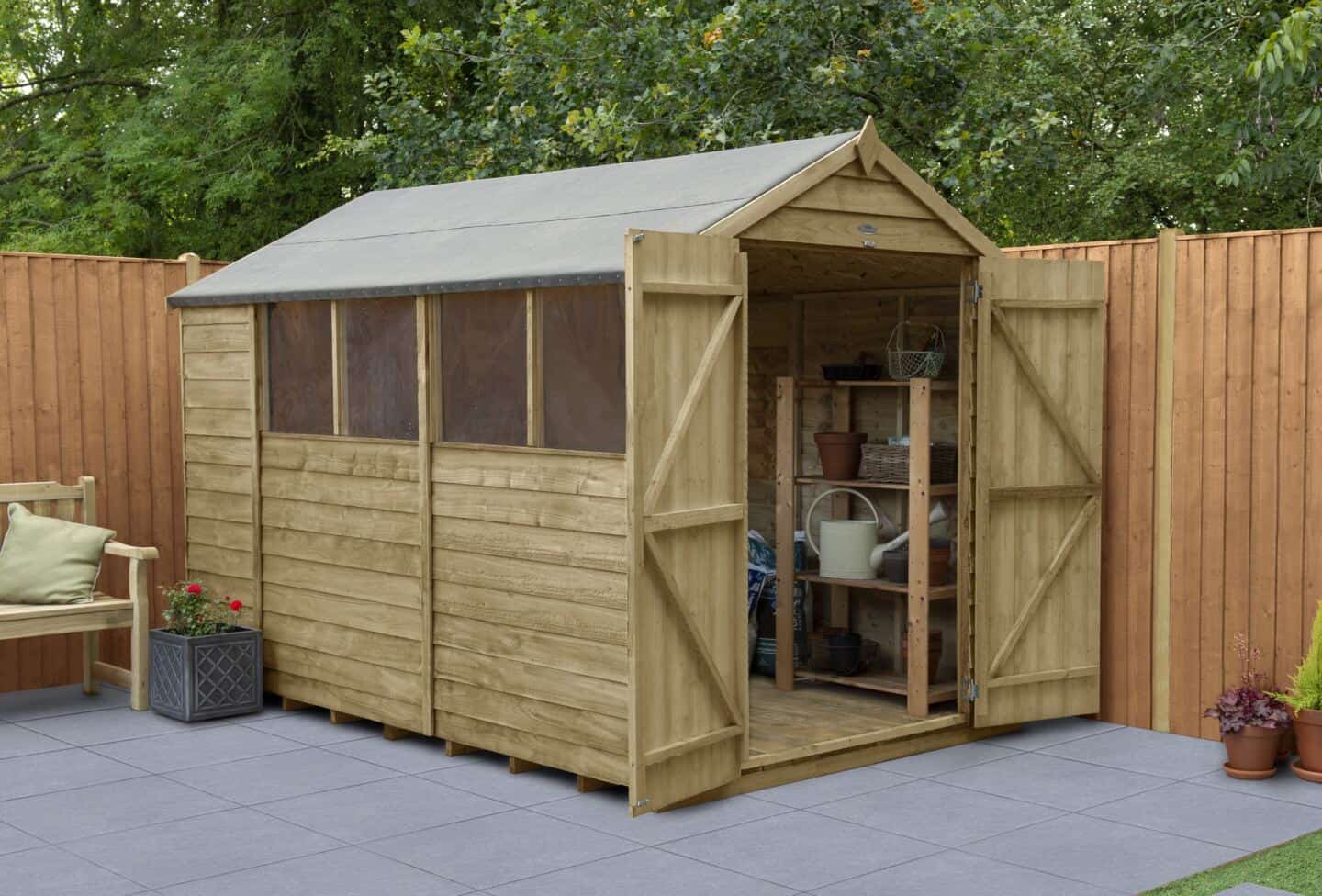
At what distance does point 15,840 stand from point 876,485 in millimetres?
4068

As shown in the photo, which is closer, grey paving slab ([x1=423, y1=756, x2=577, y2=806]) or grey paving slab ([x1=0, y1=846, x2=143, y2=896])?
grey paving slab ([x1=0, y1=846, x2=143, y2=896])

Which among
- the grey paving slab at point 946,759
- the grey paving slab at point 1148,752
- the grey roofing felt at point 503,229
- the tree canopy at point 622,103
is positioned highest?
the tree canopy at point 622,103

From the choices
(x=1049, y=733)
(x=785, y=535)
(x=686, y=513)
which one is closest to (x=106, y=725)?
(x=686, y=513)

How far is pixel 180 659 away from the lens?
7.06m

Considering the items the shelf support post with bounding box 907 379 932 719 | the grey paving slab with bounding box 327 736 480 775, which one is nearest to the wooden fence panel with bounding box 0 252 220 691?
the grey paving slab with bounding box 327 736 480 775

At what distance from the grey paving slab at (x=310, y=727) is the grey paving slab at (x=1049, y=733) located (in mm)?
2857

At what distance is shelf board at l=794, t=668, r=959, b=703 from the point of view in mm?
7125

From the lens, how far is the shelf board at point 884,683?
7.12 meters

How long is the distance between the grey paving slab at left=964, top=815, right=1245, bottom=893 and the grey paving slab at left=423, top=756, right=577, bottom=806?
5.37 ft

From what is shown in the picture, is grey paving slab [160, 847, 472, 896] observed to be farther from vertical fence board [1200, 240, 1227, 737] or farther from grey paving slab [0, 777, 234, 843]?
vertical fence board [1200, 240, 1227, 737]

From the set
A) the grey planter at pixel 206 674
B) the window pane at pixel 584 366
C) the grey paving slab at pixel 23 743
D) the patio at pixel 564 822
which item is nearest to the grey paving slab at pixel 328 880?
the patio at pixel 564 822

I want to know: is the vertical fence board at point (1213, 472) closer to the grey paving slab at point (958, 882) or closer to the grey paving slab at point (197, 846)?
the grey paving slab at point (958, 882)

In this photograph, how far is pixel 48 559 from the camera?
7309 mm

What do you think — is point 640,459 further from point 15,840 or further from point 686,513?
point 15,840
